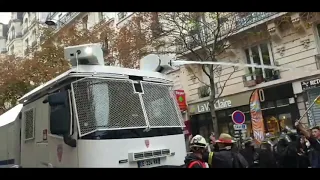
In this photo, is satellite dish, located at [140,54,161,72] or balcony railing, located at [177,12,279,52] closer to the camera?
satellite dish, located at [140,54,161,72]

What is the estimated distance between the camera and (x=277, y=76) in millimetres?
14852

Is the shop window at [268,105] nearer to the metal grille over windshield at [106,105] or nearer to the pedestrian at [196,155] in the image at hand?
the metal grille over windshield at [106,105]

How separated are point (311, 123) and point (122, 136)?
1009 centimetres

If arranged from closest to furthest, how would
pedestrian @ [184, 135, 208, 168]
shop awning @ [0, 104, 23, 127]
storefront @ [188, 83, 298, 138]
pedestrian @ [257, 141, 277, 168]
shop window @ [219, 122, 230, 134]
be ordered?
pedestrian @ [184, 135, 208, 168] → shop awning @ [0, 104, 23, 127] → pedestrian @ [257, 141, 277, 168] → storefront @ [188, 83, 298, 138] → shop window @ [219, 122, 230, 134]

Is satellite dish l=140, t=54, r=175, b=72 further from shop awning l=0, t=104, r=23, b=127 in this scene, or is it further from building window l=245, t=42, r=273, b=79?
building window l=245, t=42, r=273, b=79

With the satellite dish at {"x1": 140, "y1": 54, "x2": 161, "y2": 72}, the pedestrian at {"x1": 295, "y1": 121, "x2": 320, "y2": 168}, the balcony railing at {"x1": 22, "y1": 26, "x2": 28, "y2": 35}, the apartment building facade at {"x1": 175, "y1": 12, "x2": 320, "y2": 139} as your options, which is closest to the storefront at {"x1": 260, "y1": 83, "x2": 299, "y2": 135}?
the apartment building facade at {"x1": 175, "y1": 12, "x2": 320, "y2": 139}

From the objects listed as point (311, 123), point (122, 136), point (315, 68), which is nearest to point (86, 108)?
point (122, 136)

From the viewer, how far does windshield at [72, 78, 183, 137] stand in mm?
4613

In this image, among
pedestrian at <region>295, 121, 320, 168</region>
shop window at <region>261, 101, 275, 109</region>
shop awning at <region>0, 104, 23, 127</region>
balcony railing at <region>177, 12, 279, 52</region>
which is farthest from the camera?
shop window at <region>261, 101, 275, 109</region>

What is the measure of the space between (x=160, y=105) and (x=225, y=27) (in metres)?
10.6

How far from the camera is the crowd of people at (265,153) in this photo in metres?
4.42

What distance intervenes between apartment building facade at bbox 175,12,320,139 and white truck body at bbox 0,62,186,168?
930 centimetres

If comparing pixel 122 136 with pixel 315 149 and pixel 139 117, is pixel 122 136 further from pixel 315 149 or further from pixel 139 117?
pixel 315 149
